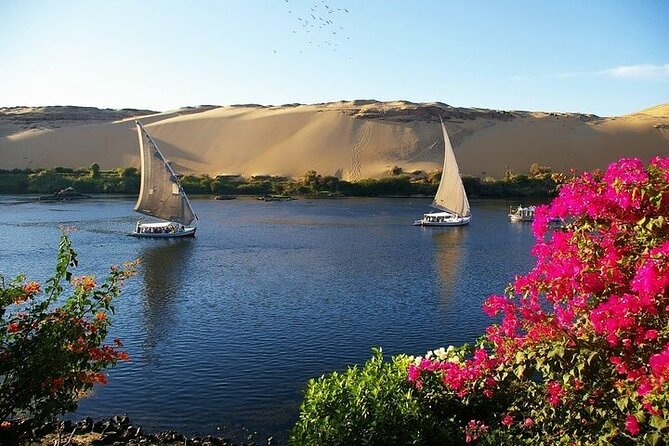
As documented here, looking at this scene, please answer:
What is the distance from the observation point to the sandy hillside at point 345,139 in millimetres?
104375

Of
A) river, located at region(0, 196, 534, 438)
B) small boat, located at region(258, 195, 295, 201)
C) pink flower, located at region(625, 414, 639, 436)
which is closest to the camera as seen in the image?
pink flower, located at region(625, 414, 639, 436)

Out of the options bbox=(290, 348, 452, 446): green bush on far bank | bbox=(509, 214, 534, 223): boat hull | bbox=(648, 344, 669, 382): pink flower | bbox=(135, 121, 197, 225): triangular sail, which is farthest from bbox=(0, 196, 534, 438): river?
bbox=(648, 344, 669, 382): pink flower

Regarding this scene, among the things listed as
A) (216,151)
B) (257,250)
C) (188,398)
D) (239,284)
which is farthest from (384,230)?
(216,151)

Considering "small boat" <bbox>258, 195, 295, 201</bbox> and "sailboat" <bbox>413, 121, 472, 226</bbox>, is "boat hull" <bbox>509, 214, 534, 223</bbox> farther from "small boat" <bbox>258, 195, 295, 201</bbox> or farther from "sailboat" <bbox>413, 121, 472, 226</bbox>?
"small boat" <bbox>258, 195, 295, 201</bbox>

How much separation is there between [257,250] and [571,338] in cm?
3311

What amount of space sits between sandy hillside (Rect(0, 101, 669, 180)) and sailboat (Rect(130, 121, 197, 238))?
173 feet

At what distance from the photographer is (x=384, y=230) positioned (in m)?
49.1

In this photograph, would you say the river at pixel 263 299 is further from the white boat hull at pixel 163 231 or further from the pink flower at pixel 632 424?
the pink flower at pixel 632 424

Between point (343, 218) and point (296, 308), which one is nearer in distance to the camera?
point (296, 308)

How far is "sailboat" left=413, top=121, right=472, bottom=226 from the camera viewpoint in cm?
5191

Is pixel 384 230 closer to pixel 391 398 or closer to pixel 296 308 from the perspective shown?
pixel 296 308

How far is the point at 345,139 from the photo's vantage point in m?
114

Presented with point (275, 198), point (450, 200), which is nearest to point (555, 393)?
point (450, 200)

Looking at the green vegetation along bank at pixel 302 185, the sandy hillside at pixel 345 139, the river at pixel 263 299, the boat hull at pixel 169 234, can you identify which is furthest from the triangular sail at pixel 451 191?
the sandy hillside at pixel 345 139
